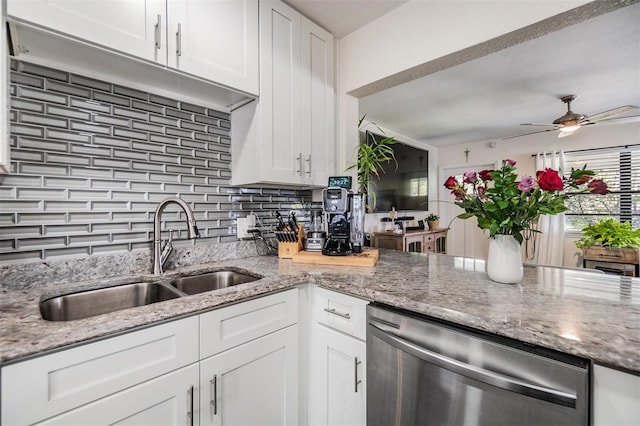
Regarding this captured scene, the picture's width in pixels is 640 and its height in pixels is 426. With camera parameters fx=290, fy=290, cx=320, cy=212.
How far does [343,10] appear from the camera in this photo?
1.78 meters

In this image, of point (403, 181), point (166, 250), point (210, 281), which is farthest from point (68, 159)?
point (403, 181)

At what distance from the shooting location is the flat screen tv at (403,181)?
411 cm

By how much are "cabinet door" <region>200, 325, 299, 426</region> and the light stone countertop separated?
0.21m

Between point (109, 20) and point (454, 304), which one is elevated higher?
point (109, 20)

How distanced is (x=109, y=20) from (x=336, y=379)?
166 cm

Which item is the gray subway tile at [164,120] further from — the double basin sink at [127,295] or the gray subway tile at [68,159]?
the double basin sink at [127,295]

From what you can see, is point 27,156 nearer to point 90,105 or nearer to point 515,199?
point 90,105

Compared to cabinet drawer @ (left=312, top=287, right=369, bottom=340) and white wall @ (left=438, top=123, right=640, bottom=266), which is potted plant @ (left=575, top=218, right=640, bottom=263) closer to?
white wall @ (left=438, top=123, right=640, bottom=266)

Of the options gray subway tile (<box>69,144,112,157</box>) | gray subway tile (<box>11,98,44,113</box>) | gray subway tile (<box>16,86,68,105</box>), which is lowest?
gray subway tile (<box>69,144,112,157</box>)

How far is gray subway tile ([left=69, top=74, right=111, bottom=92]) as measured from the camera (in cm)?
123

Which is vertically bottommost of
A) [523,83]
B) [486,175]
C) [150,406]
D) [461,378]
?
Result: [150,406]

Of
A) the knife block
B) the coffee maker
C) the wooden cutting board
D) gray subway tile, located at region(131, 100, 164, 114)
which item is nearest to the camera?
gray subway tile, located at region(131, 100, 164, 114)

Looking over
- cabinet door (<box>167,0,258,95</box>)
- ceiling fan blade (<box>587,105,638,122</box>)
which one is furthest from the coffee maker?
ceiling fan blade (<box>587,105,638,122</box>)

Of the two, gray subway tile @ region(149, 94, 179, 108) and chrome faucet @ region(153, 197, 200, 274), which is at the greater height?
gray subway tile @ region(149, 94, 179, 108)
